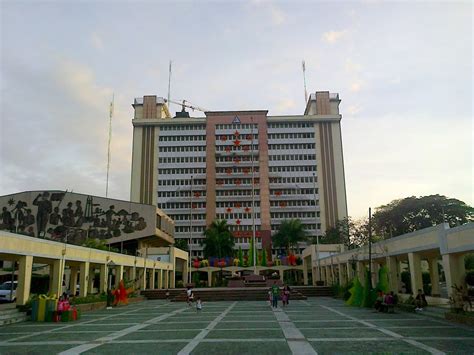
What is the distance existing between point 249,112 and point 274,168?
13677 millimetres

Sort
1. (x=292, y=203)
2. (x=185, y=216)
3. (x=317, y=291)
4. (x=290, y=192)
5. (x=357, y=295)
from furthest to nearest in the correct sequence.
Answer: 1. (x=290, y=192)
2. (x=292, y=203)
3. (x=185, y=216)
4. (x=317, y=291)
5. (x=357, y=295)

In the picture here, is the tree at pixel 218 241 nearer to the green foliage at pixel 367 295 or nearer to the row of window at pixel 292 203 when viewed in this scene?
the row of window at pixel 292 203

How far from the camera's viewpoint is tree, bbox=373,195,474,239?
2233 inches

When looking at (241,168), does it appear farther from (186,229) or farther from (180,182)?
(186,229)

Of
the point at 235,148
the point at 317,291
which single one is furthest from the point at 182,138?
the point at 317,291

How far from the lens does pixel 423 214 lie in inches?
2308

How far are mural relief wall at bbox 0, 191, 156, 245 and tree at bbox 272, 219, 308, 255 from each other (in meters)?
27.8

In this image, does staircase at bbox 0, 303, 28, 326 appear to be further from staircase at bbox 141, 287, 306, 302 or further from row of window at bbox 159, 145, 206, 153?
row of window at bbox 159, 145, 206, 153

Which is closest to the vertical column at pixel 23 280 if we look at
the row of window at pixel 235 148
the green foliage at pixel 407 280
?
the green foliage at pixel 407 280

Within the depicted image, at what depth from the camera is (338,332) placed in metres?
14.5

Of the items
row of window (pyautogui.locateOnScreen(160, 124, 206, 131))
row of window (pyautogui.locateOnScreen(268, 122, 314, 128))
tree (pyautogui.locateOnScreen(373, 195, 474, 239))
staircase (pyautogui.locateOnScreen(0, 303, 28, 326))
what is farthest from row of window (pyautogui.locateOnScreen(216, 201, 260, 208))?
staircase (pyautogui.locateOnScreen(0, 303, 28, 326))

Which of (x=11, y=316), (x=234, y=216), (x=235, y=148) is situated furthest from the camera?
(x=235, y=148)

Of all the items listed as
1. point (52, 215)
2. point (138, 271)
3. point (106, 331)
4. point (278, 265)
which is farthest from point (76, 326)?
point (278, 265)

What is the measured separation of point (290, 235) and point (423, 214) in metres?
23.9
